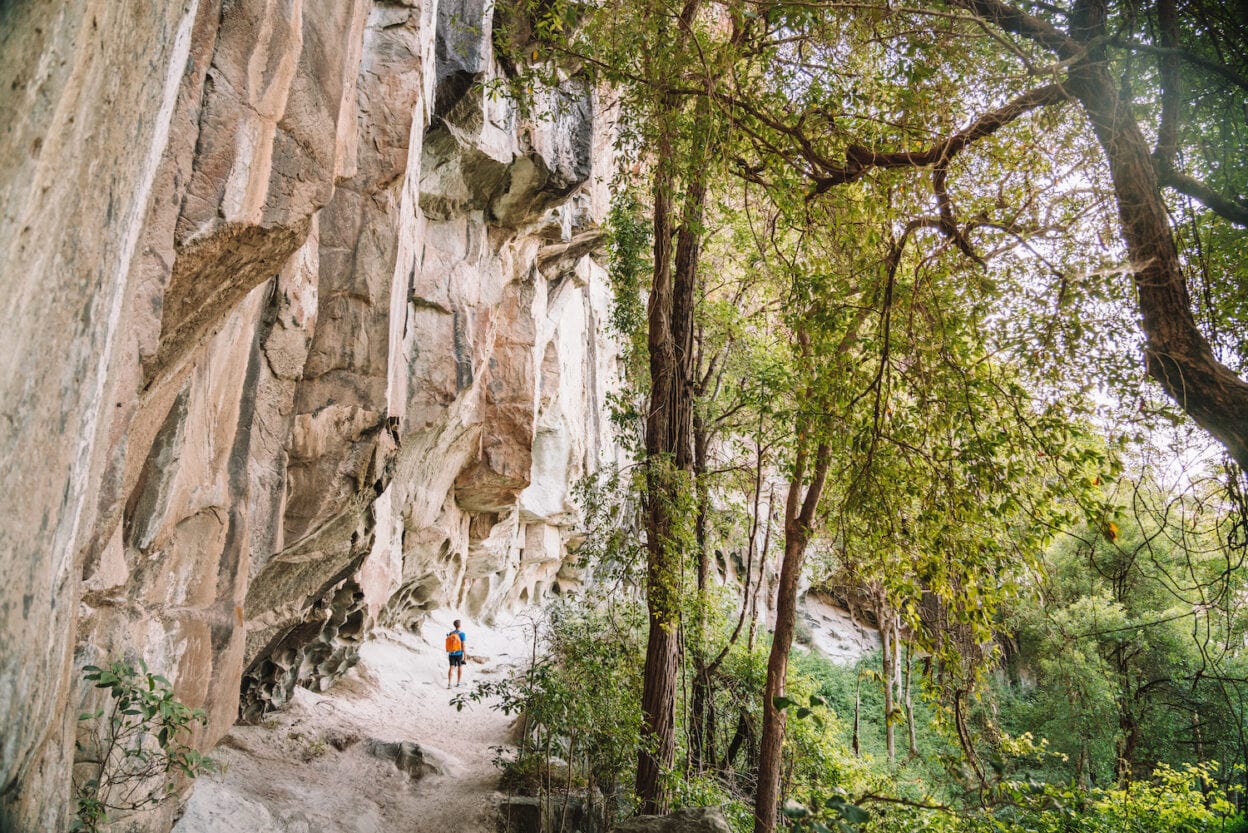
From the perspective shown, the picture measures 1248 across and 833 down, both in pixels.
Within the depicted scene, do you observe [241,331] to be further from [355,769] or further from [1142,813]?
[1142,813]

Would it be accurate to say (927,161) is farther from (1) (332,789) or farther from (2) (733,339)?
(1) (332,789)

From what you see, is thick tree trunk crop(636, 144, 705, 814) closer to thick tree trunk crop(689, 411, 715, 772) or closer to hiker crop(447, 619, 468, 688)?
thick tree trunk crop(689, 411, 715, 772)

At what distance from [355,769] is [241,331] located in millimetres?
6628

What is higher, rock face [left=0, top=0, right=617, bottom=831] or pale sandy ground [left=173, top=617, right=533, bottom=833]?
rock face [left=0, top=0, right=617, bottom=831]

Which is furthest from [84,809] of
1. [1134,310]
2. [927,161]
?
[1134,310]

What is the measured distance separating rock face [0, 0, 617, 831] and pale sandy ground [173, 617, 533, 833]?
2.57 feet

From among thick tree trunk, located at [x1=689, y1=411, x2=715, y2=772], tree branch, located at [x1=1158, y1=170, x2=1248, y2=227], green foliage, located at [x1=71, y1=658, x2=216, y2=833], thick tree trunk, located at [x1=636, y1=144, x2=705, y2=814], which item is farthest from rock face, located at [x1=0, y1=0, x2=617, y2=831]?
tree branch, located at [x1=1158, y1=170, x2=1248, y2=227]

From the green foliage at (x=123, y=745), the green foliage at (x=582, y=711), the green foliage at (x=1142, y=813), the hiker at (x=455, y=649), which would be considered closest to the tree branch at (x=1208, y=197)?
the green foliage at (x=1142, y=813)

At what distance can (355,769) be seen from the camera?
959 centimetres

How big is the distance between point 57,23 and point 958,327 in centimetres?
533

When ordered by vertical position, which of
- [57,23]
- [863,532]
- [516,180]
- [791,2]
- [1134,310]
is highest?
[516,180]

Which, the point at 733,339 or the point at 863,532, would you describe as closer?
the point at 863,532

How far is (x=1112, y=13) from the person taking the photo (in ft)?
16.0

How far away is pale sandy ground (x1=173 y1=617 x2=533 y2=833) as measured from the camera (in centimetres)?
748
